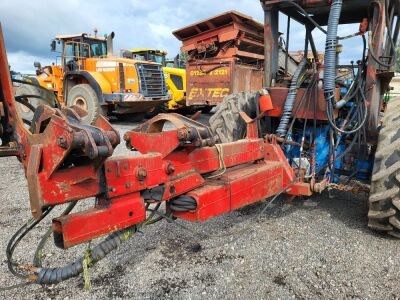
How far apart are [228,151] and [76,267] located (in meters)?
1.25

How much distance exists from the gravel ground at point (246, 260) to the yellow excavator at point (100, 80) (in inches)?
271

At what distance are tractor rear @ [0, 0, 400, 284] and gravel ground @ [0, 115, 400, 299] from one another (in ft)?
0.90

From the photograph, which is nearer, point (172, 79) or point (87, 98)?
point (87, 98)

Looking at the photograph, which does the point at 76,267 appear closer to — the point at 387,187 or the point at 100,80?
the point at 387,187

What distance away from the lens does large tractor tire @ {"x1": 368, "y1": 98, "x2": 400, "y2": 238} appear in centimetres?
283

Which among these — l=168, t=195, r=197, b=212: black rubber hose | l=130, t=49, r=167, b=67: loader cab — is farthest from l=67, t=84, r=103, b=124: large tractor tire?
l=168, t=195, r=197, b=212: black rubber hose

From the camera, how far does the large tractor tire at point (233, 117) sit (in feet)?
12.9

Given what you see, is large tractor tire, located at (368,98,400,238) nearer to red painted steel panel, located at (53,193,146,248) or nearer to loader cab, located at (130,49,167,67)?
red painted steel panel, located at (53,193,146,248)

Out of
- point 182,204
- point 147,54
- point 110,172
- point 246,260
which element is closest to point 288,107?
point 246,260

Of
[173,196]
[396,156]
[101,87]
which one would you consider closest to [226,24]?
[101,87]

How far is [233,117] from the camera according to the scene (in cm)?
393

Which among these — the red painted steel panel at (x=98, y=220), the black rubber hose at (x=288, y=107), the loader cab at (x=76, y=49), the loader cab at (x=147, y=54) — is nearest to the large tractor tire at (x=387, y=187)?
the black rubber hose at (x=288, y=107)

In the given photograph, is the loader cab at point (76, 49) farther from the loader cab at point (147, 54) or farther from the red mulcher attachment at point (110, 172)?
the red mulcher attachment at point (110, 172)

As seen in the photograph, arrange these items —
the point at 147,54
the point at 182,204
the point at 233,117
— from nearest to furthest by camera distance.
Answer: the point at 182,204 < the point at 233,117 < the point at 147,54
